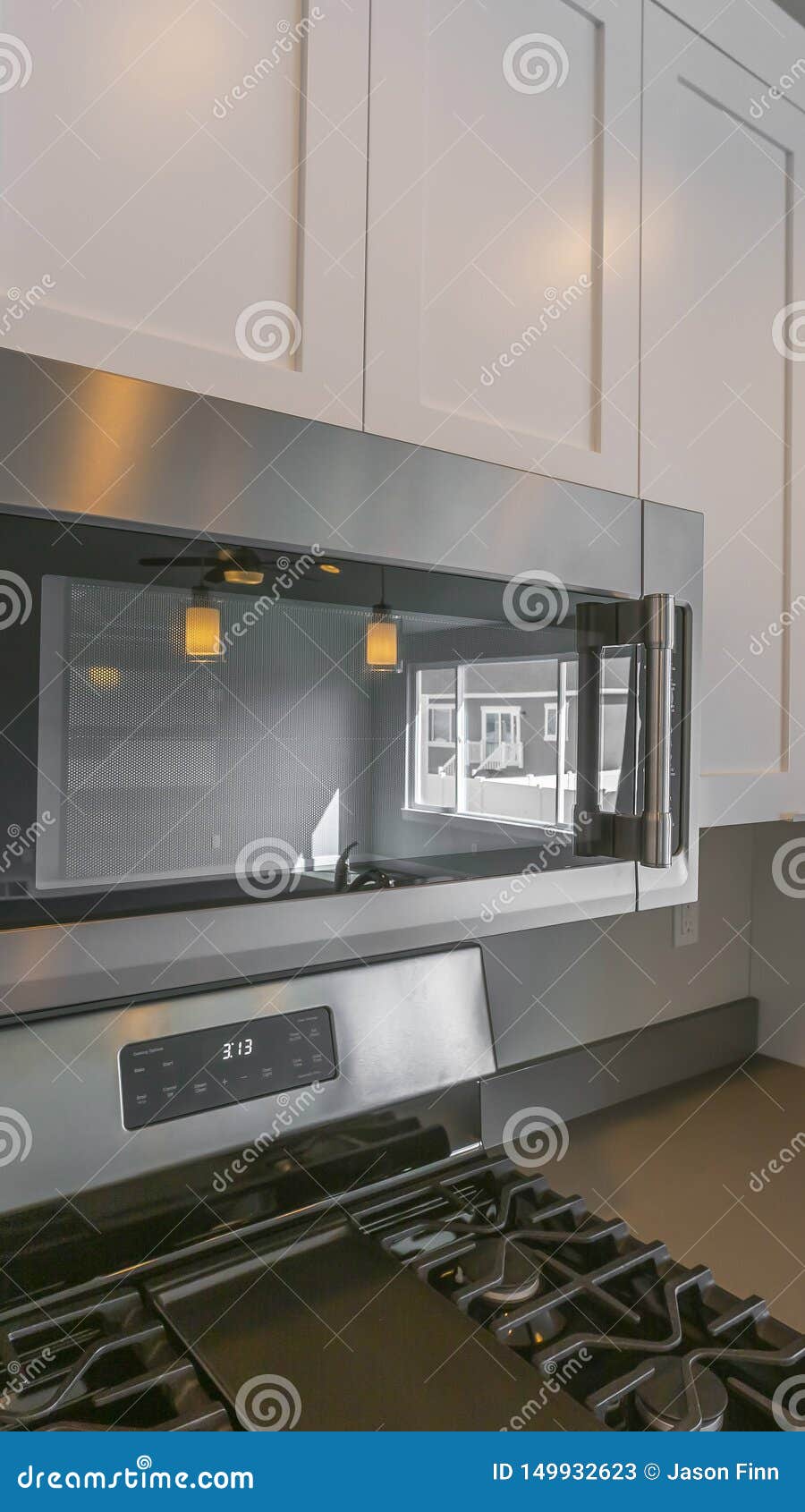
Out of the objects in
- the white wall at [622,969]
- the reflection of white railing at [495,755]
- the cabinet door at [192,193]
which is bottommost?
the white wall at [622,969]

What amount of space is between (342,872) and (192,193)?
0.46 m

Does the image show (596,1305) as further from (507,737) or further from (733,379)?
(733,379)

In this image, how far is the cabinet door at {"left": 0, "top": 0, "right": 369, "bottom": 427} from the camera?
536 millimetres

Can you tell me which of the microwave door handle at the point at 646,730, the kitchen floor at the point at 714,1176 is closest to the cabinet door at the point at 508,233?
the microwave door handle at the point at 646,730

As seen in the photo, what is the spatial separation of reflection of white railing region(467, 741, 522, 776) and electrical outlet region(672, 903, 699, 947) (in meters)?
0.84

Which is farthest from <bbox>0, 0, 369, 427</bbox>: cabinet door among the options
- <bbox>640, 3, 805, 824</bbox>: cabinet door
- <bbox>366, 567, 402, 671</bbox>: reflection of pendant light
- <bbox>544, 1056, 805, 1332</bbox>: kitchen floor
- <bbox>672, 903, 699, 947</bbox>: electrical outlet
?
<bbox>672, 903, 699, 947</bbox>: electrical outlet

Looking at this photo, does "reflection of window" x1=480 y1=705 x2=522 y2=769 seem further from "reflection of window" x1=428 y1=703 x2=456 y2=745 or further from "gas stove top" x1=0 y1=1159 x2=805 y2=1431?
"gas stove top" x1=0 y1=1159 x2=805 y2=1431

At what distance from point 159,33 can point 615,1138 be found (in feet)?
4.13

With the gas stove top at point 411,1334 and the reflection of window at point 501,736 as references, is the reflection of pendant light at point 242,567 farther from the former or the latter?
the gas stove top at point 411,1334

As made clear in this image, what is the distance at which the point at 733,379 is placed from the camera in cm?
102

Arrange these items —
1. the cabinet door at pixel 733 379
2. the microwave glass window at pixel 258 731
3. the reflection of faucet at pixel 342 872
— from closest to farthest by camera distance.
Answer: the microwave glass window at pixel 258 731, the reflection of faucet at pixel 342 872, the cabinet door at pixel 733 379

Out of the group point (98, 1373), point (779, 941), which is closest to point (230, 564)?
point (98, 1373)

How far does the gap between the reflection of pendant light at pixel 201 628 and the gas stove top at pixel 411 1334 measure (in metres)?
0.52

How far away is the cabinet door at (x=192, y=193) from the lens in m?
0.54
